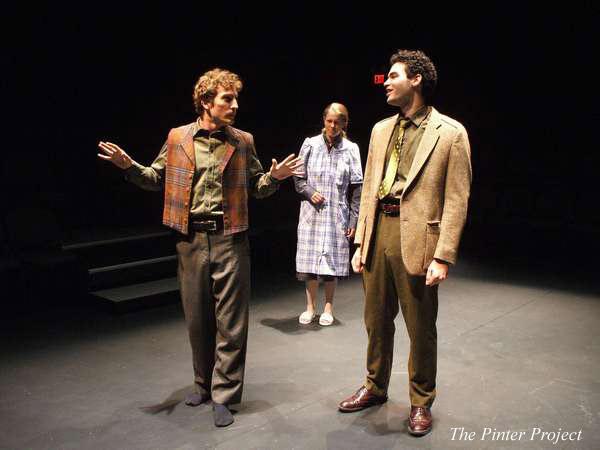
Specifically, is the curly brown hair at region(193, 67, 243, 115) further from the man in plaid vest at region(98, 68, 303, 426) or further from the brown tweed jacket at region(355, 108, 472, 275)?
the brown tweed jacket at region(355, 108, 472, 275)

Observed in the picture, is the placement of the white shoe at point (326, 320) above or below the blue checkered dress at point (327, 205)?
below

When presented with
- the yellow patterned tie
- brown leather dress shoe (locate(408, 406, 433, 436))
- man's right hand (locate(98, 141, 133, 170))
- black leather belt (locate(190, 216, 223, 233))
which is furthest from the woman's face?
brown leather dress shoe (locate(408, 406, 433, 436))

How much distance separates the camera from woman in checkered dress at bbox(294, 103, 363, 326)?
13.6 ft

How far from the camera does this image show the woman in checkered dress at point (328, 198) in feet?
13.6

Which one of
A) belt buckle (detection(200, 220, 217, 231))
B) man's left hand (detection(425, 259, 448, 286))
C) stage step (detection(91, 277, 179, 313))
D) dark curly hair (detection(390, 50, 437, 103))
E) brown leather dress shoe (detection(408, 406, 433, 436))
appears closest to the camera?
man's left hand (detection(425, 259, 448, 286))

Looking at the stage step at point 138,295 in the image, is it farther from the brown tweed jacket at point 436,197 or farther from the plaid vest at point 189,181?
the brown tweed jacket at point 436,197

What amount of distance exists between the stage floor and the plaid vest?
90 centimetres

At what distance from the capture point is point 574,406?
2.99m

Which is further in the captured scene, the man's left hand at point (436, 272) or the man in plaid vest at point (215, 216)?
the man in plaid vest at point (215, 216)

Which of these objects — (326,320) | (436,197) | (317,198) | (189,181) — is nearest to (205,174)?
(189,181)

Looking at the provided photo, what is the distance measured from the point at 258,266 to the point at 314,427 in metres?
3.38

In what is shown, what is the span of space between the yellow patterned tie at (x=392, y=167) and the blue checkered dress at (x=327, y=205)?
144cm

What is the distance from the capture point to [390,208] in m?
2.69

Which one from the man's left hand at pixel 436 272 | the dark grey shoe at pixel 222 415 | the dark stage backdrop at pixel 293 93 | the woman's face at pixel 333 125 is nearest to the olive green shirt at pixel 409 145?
the man's left hand at pixel 436 272
